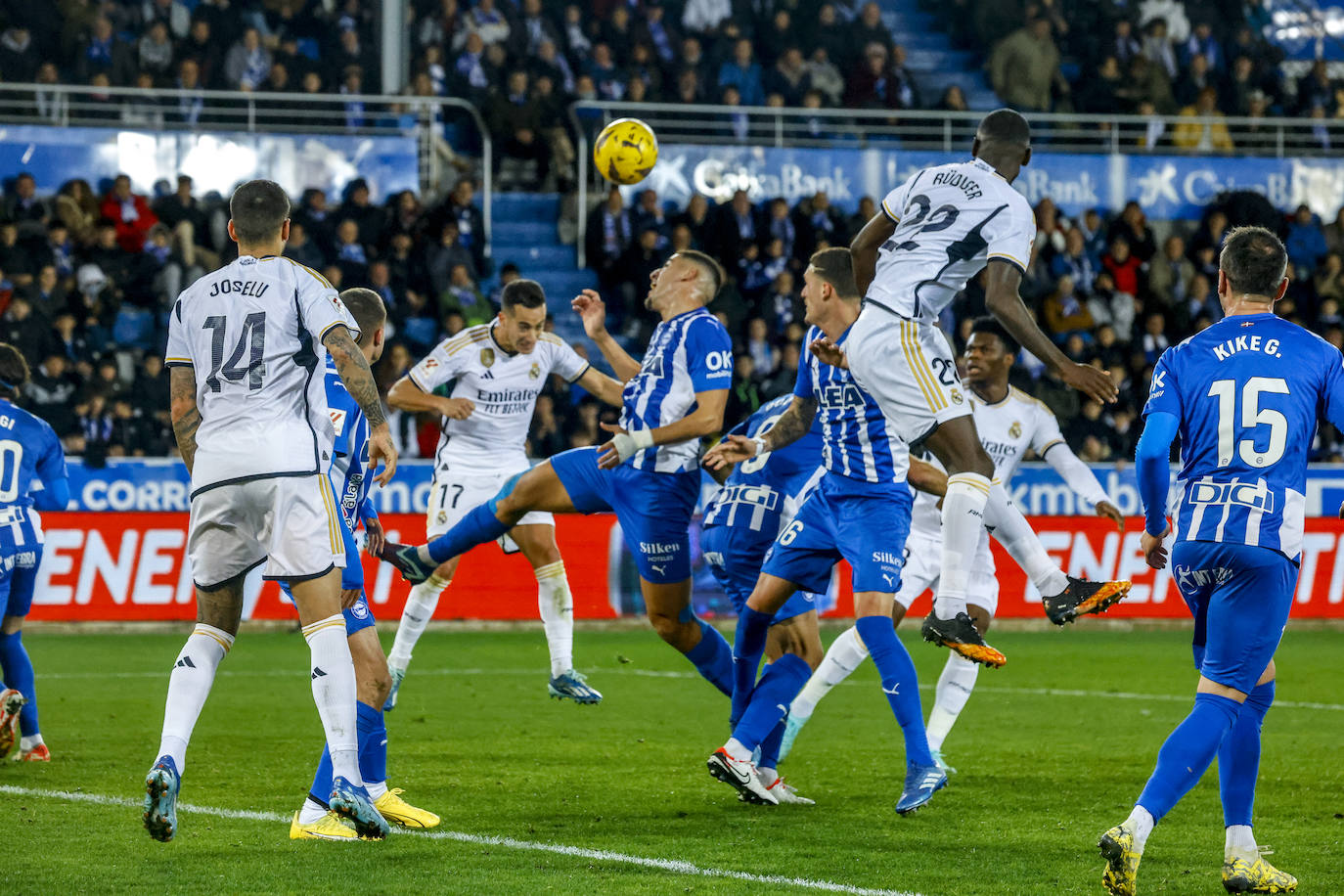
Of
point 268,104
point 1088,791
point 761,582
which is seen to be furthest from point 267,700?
point 268,104

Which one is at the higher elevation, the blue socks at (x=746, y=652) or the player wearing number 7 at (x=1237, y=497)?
the player wearing number 7 at (x=1237, y=497)

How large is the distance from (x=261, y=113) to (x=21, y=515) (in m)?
13.9

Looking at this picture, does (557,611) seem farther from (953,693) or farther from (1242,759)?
(1242,759)

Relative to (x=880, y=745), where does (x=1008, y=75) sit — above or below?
above

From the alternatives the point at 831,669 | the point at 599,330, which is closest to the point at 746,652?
the point at 831,669

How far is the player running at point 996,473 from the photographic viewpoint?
886 centimetres

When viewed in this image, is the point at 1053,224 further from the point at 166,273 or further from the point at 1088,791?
the point at 1088,791

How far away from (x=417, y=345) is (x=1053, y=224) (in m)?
8.80

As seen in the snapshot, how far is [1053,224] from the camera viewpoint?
2252 cm

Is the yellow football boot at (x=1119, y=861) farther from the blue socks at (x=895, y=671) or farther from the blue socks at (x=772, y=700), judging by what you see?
the blue socks at (x=772, y=700)

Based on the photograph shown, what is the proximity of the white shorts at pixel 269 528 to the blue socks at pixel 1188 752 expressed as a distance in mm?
3040

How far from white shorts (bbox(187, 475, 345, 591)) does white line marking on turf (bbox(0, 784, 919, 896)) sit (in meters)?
1.29

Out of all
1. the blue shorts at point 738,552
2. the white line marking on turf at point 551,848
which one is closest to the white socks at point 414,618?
the blue shorts at point 738,552

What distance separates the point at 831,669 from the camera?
8.16 metres
